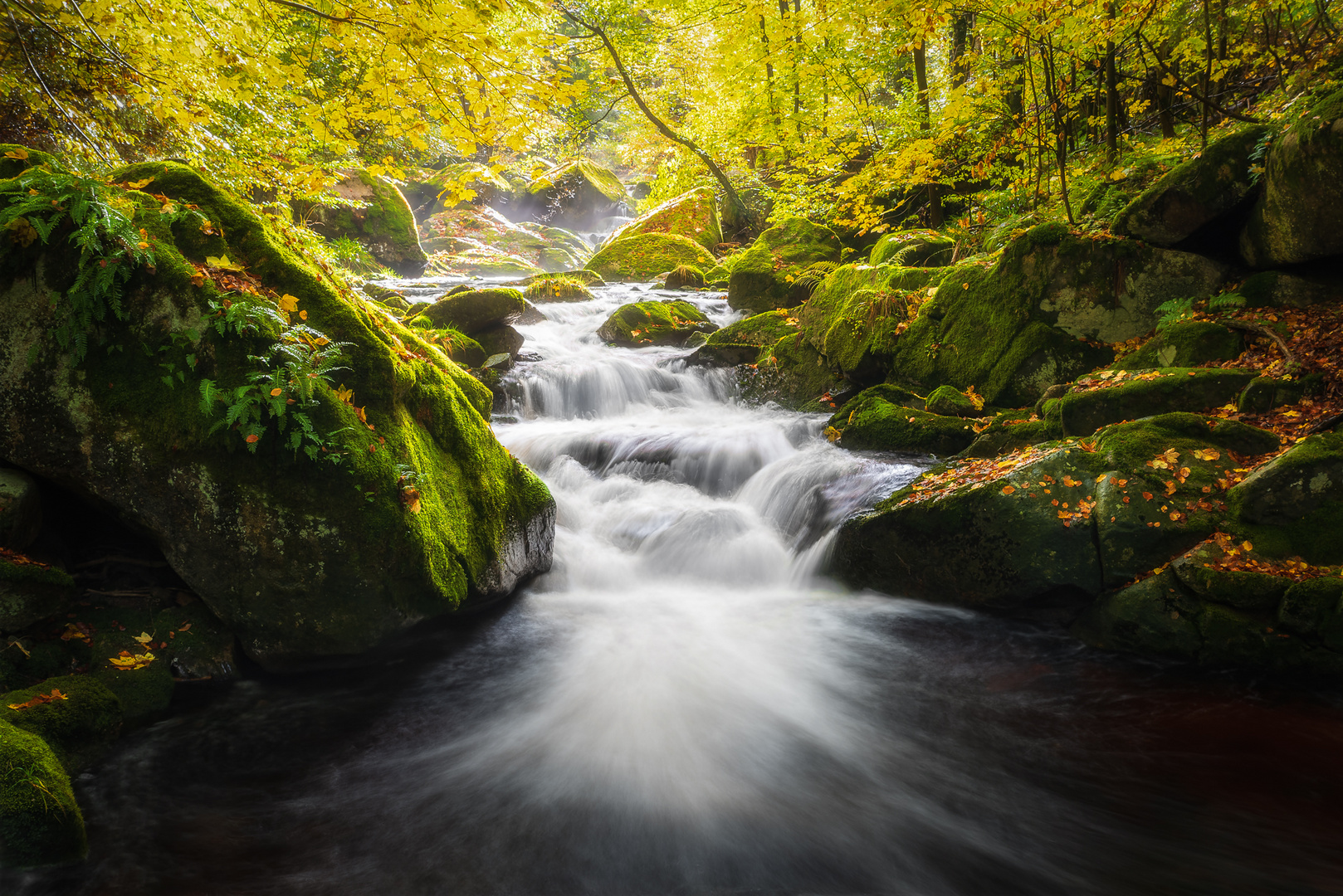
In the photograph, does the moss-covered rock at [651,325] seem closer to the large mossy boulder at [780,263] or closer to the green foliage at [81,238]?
the large mossy boulder at [780,263]

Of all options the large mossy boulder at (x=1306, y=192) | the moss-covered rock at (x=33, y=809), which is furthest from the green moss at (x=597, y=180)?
the moss-covered rock at (x=33, y=809)

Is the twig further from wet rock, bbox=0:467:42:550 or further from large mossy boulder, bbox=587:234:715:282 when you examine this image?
large mossy boulder, bbox=587:234:715:282

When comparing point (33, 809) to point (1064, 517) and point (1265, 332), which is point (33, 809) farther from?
point (1265, 332)

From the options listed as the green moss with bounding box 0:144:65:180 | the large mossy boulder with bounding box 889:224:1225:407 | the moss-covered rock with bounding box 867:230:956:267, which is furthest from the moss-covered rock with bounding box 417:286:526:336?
the large mossy boulder with bounding box 889:224:1225:407

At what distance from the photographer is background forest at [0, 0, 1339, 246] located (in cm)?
411

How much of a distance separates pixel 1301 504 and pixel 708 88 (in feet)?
44.3

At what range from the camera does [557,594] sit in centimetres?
565

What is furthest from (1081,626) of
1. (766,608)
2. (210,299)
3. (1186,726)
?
(210,299)

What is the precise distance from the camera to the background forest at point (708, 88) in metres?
4.11

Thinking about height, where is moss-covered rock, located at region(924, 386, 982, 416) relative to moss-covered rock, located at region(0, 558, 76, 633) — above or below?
above

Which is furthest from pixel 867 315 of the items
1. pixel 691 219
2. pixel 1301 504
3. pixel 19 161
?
pixel 691 219

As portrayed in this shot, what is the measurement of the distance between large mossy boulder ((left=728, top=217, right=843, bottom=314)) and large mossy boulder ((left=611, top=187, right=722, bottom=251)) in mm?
5852

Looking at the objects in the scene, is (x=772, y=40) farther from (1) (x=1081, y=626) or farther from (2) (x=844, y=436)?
(1) (x=1081, y=626)

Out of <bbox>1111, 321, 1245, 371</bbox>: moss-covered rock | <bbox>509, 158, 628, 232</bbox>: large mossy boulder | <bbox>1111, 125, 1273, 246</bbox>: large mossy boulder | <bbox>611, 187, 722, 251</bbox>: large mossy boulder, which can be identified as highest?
<bbox>509, 158, 628, 232</bbox>: large mossy boulder
